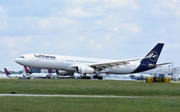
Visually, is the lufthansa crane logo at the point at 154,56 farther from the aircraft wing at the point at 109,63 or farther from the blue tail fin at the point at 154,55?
the aircraft wing at the point at 109,63

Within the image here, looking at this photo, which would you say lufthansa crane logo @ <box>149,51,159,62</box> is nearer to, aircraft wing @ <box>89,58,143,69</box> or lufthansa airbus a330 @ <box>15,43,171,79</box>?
lufthansa airbus a330 @ <box>15,43,171,79</box>

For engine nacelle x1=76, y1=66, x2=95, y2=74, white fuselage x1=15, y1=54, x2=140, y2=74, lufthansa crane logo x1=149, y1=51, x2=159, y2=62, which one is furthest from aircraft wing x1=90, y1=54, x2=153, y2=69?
lufthansa crane logo x1=149, y1=51, x2=159, y2=62

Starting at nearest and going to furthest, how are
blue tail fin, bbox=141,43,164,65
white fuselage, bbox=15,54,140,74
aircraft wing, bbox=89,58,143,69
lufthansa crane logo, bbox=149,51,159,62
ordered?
white fuselage, bbox=15,54,140,74 < aircraft wing, bbox=89,58,143,69 < lufthansa crane logo, bbox=149,51,159,62 < blue tail fin, bbox=141,43,164,65

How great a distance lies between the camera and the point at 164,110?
856 inches

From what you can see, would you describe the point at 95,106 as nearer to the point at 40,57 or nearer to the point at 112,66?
the point at 40,57

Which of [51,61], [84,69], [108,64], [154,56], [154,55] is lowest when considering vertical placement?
[84,69]

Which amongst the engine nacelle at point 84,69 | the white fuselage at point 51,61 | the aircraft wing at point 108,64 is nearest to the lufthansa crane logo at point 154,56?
the aircraft wing at point 108,64

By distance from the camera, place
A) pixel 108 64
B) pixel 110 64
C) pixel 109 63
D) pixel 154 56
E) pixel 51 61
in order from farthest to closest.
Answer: pixel 154 56 → pixel 110 64 → pixel 108 64 → pixel 109 63 → pixel 51 61

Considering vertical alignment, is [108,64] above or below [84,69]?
above

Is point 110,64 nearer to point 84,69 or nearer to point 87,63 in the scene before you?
point 87,63

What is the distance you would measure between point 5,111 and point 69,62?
5233 cm

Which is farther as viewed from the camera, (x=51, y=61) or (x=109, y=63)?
(x=109, y=63)

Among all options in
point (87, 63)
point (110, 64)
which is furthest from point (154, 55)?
point (87, 63)

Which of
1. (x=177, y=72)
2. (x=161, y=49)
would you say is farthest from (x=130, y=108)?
(x=177, y=72)
